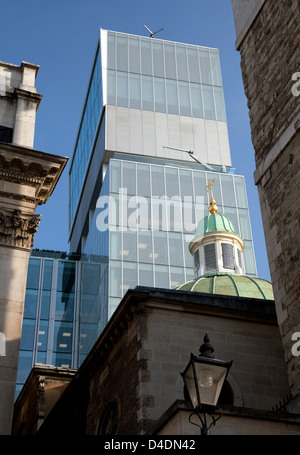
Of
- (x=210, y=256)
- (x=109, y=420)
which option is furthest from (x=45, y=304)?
(x=109, y=420)

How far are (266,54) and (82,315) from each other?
42583 mm

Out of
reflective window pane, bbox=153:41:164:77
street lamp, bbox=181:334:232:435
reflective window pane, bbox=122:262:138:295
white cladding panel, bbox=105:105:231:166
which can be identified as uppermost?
reflective window pane, bbox=153:41:164:77

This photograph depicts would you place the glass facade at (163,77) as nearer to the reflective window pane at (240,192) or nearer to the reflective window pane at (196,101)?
the reflective window pane at (196,101)

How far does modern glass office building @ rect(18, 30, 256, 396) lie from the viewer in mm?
55875

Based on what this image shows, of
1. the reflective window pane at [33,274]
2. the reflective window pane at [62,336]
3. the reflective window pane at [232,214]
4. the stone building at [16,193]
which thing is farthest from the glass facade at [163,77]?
the stone building at [16,193]

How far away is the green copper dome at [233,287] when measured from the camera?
88.0 ft

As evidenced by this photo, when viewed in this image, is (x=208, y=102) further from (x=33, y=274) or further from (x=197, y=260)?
(x=197, y=260)

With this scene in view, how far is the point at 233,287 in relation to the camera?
27.1 meters

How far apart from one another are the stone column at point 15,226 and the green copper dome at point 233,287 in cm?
862

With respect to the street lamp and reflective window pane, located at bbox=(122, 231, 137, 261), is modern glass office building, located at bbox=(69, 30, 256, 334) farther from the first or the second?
the street lamp

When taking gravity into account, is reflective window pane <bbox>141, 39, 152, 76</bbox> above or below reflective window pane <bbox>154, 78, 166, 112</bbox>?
above

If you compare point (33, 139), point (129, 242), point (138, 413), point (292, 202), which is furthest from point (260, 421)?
point (129, 242)

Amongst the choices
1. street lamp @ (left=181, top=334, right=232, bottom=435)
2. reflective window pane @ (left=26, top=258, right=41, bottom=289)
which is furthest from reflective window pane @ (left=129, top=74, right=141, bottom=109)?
street lamp @ (left=181, top=334, right=232, bottom=435)

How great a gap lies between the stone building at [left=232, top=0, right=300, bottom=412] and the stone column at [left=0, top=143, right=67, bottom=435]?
5858mm
